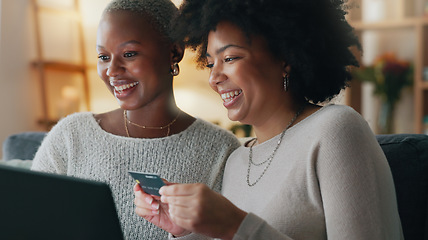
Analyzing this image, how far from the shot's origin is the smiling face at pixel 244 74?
125 cm

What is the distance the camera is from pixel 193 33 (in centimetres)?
139

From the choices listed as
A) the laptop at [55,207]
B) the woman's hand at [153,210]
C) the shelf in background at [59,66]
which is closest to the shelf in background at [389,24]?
the shelf in background at [59,66]

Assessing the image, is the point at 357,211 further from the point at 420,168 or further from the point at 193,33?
the point at 193,33

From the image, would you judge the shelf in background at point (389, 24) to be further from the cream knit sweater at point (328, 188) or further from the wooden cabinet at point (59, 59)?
the cream knit sweater at point (328, 188)

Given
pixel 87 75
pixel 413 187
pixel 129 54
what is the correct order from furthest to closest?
1. pixel 87 75
2. pixel 129 54
3. pixel 413 187

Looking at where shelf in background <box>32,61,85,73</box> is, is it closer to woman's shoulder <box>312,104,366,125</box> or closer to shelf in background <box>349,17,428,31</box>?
shelf in background <box>349,17,428,31</box>

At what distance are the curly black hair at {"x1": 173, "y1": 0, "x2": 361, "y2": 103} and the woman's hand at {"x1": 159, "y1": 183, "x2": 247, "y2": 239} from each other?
16.4 inches

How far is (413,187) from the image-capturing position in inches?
55.1

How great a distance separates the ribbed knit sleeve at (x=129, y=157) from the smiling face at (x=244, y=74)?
0.32m

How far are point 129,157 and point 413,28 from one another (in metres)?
3.31

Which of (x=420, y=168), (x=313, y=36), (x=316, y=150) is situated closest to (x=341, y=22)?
(x=313, y=36)

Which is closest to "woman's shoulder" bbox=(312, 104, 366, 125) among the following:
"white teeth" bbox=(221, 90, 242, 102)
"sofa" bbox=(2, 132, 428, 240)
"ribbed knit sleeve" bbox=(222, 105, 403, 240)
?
"ribbed knit sleeve" bbox=(222, 105, 403, 240)

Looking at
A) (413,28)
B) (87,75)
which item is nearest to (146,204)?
(413,28)

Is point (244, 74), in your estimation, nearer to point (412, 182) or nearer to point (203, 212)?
point (203, 212)
